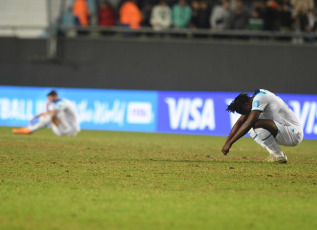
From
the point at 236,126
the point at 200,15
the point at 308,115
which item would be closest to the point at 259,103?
the point at 236,126

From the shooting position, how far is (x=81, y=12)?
24.2 metres

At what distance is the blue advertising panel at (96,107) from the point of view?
22484 mm

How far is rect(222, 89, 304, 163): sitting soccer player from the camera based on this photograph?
1055cm

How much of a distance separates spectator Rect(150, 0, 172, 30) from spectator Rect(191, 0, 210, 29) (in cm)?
94

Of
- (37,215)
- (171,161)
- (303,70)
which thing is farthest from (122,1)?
(37,215)

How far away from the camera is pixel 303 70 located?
2309cm

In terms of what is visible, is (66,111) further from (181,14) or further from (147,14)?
(181,14)

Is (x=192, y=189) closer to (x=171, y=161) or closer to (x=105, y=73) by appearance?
(x=171, y=161)

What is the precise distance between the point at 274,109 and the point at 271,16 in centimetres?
1216

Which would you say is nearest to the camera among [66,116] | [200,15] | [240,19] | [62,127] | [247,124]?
[247,124]

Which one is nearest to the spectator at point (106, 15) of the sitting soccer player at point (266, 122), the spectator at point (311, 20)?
the spectator at point (311, 20)

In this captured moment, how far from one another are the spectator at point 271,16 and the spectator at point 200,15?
2.24 m

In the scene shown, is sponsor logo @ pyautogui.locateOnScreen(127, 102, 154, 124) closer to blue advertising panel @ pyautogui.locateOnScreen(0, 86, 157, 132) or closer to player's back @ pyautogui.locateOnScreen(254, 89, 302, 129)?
blue advertising panel @ pyautogui.locateOnScreen(0, 86, 157, 132)

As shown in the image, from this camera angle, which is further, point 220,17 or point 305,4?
point 220,17
